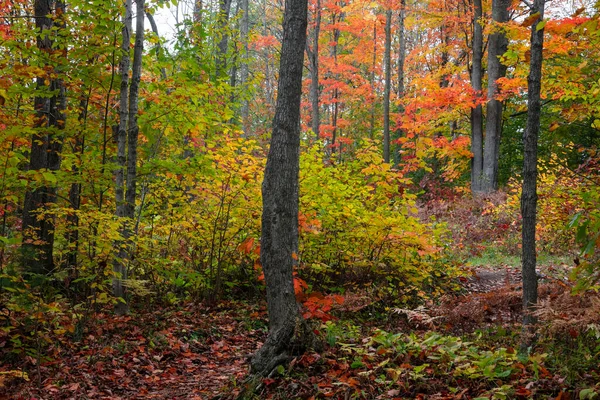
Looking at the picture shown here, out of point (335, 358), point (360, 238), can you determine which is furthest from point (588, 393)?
point (360, 238)

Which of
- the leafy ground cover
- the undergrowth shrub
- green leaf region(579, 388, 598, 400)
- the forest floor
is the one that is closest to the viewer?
green leaf region(579, 388, 598, 400)

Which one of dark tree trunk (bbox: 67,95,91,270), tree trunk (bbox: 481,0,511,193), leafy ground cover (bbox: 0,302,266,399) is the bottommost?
leafy ground cover (bbox: 0,302,266,399)

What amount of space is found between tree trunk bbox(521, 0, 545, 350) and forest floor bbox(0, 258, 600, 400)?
0.64 feet

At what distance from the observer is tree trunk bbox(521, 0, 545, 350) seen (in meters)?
4.51

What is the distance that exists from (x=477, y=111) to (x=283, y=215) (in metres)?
15.3

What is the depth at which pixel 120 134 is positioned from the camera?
6.87m

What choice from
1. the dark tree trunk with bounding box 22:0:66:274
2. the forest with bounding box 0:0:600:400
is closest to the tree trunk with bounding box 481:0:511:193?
the forest with bounding box 0:0:600:400

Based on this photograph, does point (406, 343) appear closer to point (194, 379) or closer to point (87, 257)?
point (194, 379)

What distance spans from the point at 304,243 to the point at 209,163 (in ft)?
6.76

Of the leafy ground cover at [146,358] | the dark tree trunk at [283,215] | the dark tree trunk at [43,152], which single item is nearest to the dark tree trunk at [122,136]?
the leafy ground cover at [146,358]

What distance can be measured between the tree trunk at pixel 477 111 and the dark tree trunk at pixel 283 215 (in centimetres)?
1413

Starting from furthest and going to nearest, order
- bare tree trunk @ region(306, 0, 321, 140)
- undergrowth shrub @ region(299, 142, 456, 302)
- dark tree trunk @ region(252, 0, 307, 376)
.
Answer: bare tree trunk @ region(306, 0, 321, 140)
undergrowth shrub @ region(299, 142, 456, 302)
dark tree trunk @ region(252, 0, 307, 376)

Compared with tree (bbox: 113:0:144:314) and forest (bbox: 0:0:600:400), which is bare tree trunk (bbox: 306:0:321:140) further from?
tree (bbox: 113:0:144:314)

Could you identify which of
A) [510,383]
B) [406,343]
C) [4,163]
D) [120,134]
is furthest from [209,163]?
[510,383]
